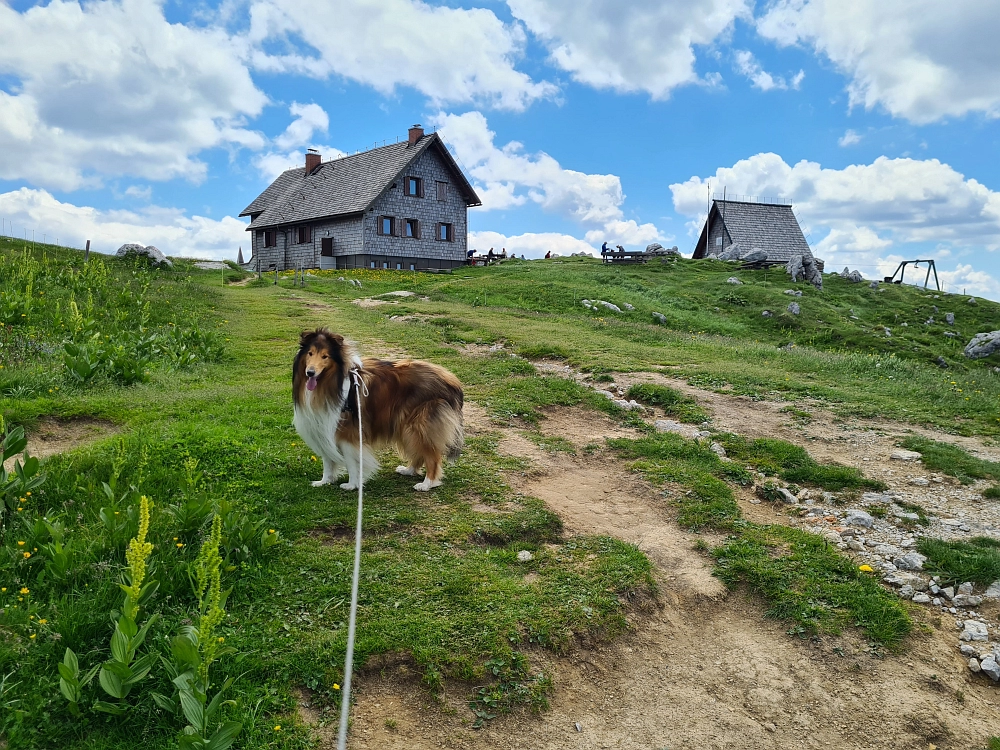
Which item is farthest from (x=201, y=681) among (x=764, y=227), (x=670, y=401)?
(x=764, y=227)

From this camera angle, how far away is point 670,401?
1014cm

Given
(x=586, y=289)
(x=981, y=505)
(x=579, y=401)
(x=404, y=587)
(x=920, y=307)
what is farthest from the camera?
(x=920, y=307)

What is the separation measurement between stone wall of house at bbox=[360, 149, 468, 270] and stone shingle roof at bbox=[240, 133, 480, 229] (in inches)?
28.7

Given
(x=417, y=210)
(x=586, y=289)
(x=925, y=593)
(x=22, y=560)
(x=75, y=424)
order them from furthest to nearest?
(x=417, y=210)
(x=586, y=289)
(x=75, y=424)
(x=925, y=593)
(x=22, y=560)

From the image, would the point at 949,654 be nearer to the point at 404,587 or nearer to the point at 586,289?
the point at 404,587

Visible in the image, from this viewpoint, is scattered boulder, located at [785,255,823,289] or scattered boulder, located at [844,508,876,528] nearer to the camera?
scattered boulder, located at [844,508,876,528]

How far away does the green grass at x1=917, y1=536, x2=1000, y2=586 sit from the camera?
5162 mm

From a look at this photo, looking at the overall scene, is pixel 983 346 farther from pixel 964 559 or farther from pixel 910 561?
pixel 910 561

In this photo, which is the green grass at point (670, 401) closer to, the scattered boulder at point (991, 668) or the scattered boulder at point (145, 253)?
the scattered boulder at point (991, 668)

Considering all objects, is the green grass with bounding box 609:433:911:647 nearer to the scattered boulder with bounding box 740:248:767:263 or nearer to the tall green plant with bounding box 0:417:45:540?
the tall green plant with bounding box 0:417:45:540

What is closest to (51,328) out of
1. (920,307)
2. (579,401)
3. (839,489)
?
(579,401)

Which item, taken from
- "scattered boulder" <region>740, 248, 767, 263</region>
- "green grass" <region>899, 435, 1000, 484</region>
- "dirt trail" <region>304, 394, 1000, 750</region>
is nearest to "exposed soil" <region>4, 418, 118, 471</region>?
"dirt trail" <region>304, 394, 1000, 750</region>

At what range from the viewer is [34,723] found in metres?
3.12

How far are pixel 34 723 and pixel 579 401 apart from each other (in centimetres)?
789
